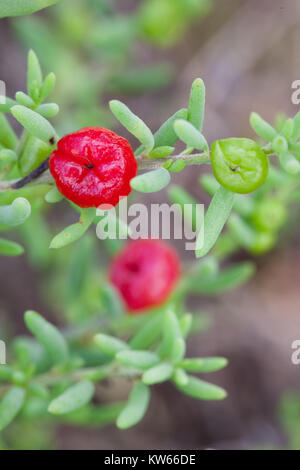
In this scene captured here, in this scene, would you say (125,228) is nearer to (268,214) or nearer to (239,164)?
(239,164)

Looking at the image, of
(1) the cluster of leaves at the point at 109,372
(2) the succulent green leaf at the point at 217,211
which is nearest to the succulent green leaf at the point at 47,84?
(2) the succulent green leaf at the point at 217,211

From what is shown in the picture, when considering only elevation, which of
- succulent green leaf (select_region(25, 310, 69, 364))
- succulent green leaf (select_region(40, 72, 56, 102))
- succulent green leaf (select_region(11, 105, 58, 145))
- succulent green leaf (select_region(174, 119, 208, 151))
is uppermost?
succulent green leaf (select_region(40, 72, 56, 102))

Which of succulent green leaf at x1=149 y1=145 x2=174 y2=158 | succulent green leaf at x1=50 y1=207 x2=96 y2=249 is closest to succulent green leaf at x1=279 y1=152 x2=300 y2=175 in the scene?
succulent green leaf at x1=149 y1=145 x2=174 y2=158

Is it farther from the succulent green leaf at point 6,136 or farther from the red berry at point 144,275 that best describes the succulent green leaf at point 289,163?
the red berry at point 144,275

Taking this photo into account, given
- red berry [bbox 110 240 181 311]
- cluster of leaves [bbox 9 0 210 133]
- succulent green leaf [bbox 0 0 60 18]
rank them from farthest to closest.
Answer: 1. cluster of leaves [bbox 9 0 210 133]
2. red berry [bbox 110 240 181 311]
3. succulent green leaf [bbox 0 0 60 18]

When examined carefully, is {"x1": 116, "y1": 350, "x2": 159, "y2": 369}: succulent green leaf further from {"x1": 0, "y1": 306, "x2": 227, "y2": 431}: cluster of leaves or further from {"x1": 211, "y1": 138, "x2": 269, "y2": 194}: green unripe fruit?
{"x1": 211, "y1": 138, "x2": 269, "y2": 194}: green unripe fruit

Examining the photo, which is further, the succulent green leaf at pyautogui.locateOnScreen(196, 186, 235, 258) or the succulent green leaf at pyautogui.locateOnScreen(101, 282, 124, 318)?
the succulent green leaf at pyautogui.locateOnScreen(101, 282, 124, 318)
